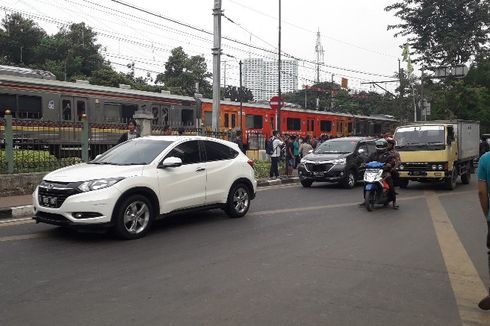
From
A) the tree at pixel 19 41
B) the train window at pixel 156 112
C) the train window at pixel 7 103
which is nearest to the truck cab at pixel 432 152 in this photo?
the train window at pixel 156 112

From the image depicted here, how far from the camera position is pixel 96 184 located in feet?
24.3

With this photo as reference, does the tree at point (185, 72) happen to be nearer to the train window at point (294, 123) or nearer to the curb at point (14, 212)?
the train window at point (294, 123)

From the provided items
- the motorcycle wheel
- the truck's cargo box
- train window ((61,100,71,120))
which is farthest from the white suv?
train window ((61,100,71,120))

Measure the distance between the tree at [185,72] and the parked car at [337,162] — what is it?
40702 millimetres

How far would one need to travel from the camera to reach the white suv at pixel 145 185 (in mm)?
7344

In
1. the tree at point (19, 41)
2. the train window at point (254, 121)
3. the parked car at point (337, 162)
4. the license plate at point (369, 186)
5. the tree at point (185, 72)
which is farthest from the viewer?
the tree at point (185, 72)

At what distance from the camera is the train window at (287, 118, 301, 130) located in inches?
1252

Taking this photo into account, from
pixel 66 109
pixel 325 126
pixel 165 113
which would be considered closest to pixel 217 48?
pixel 165 113

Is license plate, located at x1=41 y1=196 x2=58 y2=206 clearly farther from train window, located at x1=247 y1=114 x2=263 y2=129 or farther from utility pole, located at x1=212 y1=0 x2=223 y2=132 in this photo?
train window, located at x1=247 y1=114 x2=263 y2=129

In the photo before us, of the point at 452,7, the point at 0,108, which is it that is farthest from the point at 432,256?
the point at 452,7

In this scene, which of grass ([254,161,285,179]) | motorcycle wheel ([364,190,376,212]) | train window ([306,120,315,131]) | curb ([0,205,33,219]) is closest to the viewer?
curb ([0,205,33,219])

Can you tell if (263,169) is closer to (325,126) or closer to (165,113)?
(165,113)

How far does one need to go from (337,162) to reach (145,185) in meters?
9.57

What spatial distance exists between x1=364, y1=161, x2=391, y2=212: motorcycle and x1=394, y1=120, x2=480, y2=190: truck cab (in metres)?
3.96
